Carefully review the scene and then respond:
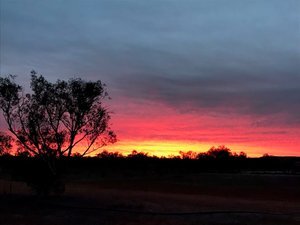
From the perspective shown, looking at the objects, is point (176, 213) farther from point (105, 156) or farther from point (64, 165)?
point (105, 156)

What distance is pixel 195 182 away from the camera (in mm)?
75312

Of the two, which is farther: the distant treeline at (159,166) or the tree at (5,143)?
the distant treeline at (159,166)

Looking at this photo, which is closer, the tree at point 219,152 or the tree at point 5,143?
the tree at point 5,143

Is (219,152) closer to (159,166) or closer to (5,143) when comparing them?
(159,166)

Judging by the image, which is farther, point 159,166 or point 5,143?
point 159,166

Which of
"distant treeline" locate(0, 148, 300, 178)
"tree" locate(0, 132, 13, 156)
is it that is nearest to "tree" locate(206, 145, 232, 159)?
"distant treeline" locate(0, 148, 300, 178)

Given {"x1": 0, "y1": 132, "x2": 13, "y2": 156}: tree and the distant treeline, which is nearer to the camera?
{"x1": 0, "y1": 132, "x2": 13, "y2": 156}: tree

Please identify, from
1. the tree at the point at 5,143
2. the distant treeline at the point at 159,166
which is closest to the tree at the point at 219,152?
the distant treeline at the point at 159,166

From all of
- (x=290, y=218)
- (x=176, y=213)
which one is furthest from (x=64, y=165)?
(x=290, y=218)

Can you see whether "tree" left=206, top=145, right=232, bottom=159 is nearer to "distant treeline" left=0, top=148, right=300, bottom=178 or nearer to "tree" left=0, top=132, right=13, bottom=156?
"distant treeline" left=0, top=148, right=300, bottom=178

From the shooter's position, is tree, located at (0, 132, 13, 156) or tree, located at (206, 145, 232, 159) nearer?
tree, located at (0, 132, 13, 156)

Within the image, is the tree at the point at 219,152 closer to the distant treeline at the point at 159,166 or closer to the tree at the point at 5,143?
the distant treeline at the point at 159,166

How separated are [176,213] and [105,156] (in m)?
103

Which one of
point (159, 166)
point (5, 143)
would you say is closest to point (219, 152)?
point (159, 166)
